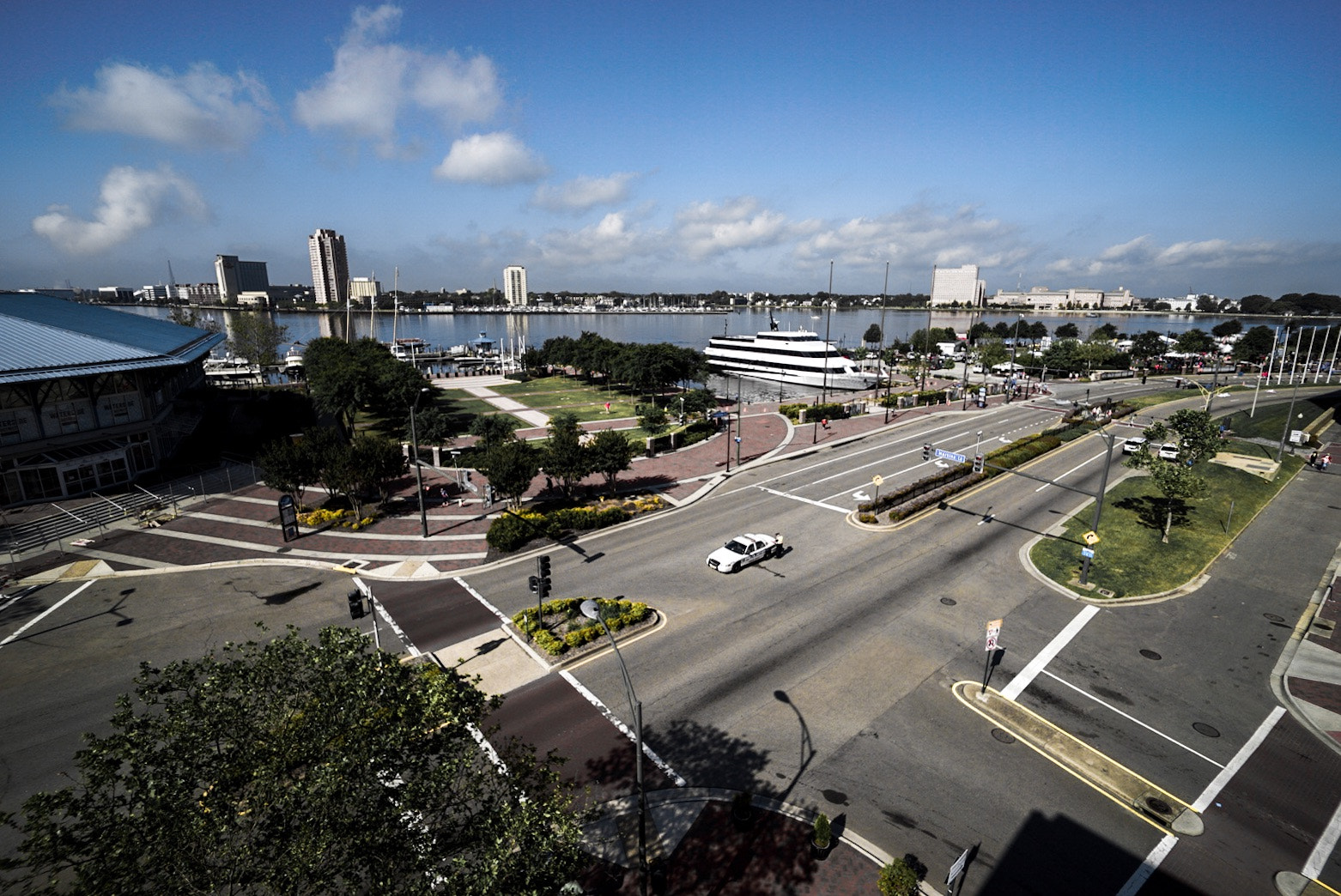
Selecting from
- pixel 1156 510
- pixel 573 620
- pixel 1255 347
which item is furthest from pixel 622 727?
pixel 1255 347

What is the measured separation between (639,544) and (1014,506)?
82.6 ft

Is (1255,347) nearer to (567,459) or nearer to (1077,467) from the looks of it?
(1077,467)

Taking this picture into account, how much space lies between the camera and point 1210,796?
16469 mm

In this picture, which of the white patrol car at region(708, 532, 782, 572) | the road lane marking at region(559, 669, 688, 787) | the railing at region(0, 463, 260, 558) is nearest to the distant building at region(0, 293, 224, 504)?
the railing at region(0, 463, 260, 558)

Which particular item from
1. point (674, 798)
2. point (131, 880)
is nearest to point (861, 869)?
point (674, 798)

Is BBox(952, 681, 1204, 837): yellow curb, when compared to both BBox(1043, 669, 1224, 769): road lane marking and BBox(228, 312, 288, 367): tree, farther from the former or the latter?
BBox(228, 312, 288, 367): tree

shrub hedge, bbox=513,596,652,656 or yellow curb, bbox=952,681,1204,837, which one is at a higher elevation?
shrub hedge, bbox=513,596,652,656

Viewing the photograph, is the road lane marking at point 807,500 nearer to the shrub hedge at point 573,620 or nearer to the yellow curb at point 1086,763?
the shrub hedge at point 573,620

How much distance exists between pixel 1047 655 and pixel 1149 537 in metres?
17.1

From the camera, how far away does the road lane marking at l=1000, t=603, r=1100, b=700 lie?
2091cm

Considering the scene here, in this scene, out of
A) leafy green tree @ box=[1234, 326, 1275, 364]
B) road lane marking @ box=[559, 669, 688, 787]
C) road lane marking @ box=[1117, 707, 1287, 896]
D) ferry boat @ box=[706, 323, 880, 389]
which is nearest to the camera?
road lane marking @ box=[1117, 707, 1287, 896]

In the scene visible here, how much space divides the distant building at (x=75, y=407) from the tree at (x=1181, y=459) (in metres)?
65.9

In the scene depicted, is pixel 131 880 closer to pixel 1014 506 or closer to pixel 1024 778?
pixel 1024 778

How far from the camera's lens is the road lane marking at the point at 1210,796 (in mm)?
14078
